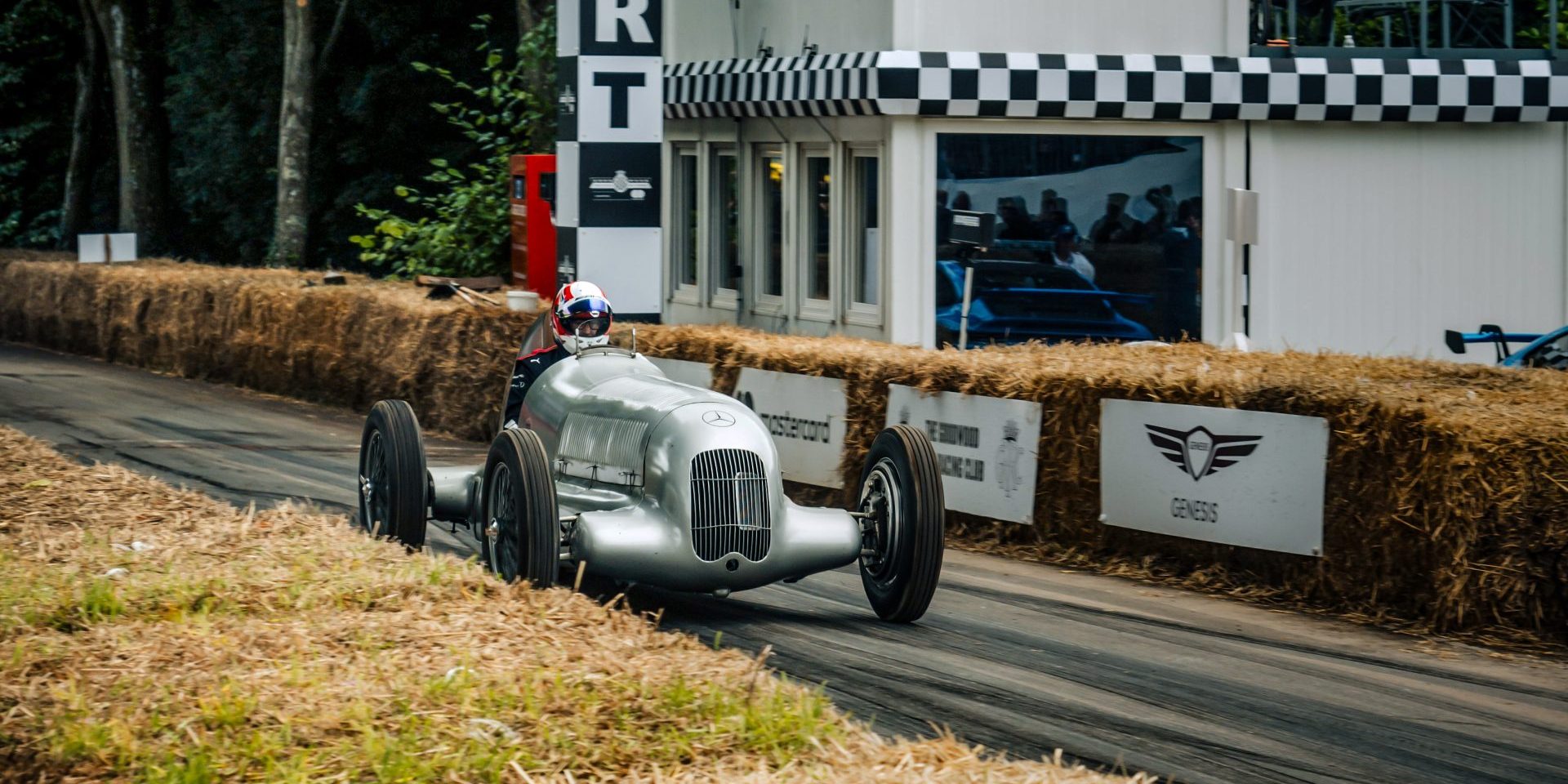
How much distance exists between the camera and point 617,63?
1756cm

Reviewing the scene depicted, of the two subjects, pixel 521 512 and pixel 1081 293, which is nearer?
pixel 521 512

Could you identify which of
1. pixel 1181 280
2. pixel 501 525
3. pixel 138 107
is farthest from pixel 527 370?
pixel 138 107

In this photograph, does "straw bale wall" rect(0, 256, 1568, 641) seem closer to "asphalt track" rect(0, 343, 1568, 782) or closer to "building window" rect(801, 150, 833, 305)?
"asphalt track" rect(0, 343, 1568, 782)

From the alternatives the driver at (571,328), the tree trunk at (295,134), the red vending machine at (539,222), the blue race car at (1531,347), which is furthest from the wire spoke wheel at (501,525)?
the tree trunk at (295,134)

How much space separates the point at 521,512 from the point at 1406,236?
40.4ft

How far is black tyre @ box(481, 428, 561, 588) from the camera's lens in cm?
830

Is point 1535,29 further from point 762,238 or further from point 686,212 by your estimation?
point 686,212

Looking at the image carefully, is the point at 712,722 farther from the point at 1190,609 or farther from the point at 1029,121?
the point at 1029,121

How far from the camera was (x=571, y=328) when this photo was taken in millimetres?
10203

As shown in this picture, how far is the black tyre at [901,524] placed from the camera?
28.4 feet

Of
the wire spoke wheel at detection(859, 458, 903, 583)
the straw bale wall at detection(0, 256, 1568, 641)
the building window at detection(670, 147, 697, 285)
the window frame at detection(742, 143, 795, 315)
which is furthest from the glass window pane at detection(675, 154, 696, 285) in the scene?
the wire spoke wheel at detection(859, 458, 903, 583)

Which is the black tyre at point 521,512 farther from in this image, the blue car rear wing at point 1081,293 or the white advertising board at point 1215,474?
the blue car rear wing at point 1081,293

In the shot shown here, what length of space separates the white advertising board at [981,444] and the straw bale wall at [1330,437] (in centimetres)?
8

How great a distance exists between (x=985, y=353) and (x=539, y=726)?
7656mm
